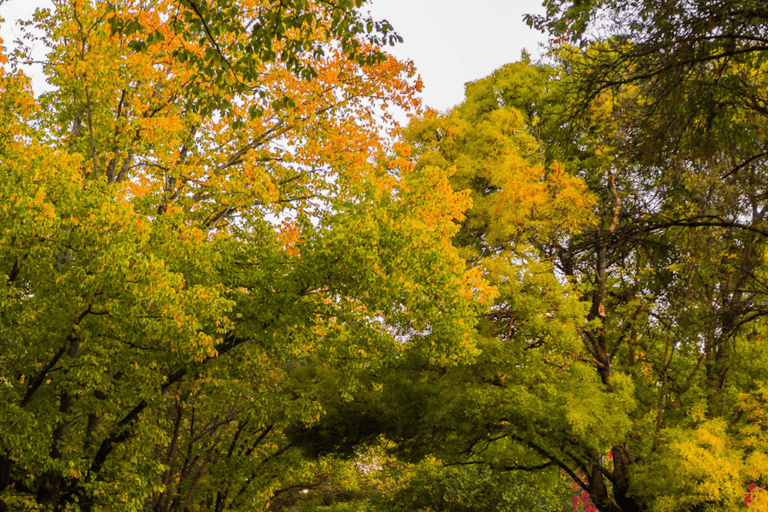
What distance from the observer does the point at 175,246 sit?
30.8 ft

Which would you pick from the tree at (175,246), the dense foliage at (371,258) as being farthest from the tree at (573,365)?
the tree at (175,246)

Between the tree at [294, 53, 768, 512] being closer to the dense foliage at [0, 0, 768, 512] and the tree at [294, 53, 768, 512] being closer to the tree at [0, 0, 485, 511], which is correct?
the dense foliage at [0, 0, 768, 512]

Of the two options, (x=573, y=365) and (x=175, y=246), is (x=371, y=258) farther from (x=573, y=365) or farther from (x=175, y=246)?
(x=573, y=365)

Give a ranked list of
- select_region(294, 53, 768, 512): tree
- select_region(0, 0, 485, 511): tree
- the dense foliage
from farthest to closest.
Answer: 1. select_region(294, 53, 768, 512): tree
2. select_region(0, 0, 485, 511): tree
3. the dense foliage

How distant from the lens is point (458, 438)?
1373 centimetres

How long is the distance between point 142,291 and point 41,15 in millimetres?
7209

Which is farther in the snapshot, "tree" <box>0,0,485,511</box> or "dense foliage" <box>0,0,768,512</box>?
"tree" <box>0,0,485,511</box>

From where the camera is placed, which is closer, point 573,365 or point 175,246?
point 175,246

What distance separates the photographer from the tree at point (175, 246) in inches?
324

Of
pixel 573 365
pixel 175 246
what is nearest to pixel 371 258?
pixel 175 246

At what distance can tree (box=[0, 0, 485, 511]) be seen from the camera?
27.0 ft

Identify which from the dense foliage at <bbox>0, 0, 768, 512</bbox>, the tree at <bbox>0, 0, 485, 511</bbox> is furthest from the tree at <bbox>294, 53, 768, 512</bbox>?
the tree at <bbox>0, 0, 485, 511</bbox>

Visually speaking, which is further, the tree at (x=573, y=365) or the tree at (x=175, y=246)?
the tree at (x=573, y=365)

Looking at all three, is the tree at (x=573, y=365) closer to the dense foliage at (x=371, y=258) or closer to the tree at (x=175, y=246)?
the dense foliage at (x=371, y=258)
